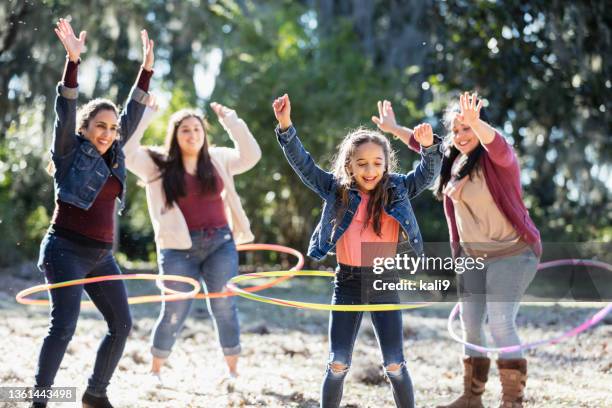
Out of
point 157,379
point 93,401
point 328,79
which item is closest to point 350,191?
point 93,401

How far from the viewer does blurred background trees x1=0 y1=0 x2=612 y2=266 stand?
467 inches

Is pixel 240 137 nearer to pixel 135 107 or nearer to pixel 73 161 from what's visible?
pixel 135 107

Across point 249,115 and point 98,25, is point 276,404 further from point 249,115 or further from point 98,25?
point 98,25

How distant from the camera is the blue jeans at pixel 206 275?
17.4 ft

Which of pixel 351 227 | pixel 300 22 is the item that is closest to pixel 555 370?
pixel 351 227

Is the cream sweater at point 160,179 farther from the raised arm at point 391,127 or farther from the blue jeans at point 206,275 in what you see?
the raised arm at point 391,127

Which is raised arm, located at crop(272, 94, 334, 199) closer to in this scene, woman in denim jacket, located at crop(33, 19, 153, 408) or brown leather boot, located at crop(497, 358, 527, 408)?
woman in denim jacket, located at crop(33, 19, 153, 408)

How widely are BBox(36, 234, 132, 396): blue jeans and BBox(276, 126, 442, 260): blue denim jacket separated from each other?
112 cm

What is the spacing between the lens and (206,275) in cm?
536

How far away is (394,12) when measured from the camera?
1580 cm

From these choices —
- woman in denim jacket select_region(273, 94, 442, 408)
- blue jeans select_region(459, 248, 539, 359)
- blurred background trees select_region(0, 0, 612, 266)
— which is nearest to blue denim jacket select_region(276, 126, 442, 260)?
woman in denim jacket select_region(273, 94, 442, 408)

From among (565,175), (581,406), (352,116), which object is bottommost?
(581,406)

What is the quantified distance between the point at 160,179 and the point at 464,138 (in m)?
2.06

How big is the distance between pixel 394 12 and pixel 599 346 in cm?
994
